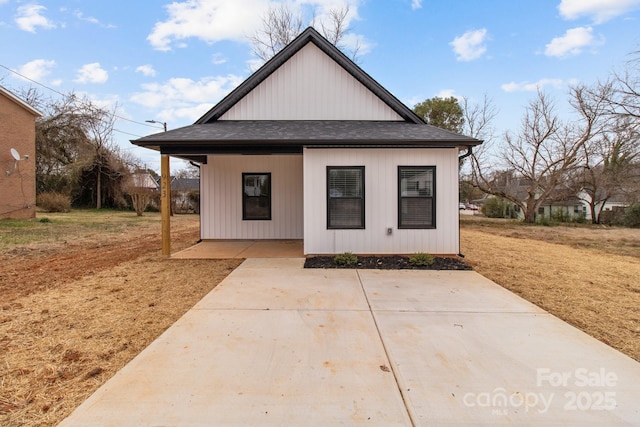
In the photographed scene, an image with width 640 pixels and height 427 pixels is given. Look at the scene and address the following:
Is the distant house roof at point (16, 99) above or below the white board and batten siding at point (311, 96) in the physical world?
above

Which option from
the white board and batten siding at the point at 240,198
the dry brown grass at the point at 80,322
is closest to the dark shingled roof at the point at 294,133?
the white board and batten siding at the point at 240,198

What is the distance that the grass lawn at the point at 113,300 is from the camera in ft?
8.76

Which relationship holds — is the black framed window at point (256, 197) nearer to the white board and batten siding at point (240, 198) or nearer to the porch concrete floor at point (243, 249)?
the white board and batten siding at point (240, 198)

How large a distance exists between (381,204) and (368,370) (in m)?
5.01

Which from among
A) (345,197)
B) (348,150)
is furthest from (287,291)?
(348,150)

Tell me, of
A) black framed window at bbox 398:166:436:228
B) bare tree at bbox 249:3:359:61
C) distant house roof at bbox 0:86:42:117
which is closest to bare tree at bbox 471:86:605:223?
bare tree at bbox 249:3:359:61

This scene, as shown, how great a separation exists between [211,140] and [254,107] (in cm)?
286

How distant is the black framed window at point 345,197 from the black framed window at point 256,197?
11.4 ft

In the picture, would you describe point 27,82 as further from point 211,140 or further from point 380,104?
point 380,104

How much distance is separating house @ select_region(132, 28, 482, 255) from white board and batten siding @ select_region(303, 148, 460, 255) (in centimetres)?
2

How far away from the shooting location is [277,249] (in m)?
8.88

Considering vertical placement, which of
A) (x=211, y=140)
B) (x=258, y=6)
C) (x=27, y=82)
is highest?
(x=258, y=6)

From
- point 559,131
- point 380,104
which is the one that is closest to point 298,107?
point 380,104

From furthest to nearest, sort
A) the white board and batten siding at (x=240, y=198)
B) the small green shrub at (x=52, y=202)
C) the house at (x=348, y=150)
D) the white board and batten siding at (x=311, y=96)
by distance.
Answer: the small green shrub at (x=52, y=202)
the white board and batten siding at (x=240, y=198)
the white board and batten siding at (x=311, y=96)
the house at (x=348, y=150)
